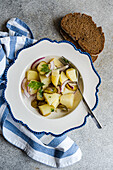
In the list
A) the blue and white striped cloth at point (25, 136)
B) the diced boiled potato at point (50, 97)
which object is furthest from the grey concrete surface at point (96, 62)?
the diced boiled potato at point (50, 97)

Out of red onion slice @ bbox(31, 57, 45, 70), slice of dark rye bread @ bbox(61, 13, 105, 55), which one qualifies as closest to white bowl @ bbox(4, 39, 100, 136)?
red onion slice @ bbox(31, 57, 45, 70)

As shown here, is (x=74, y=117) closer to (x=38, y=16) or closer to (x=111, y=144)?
(x=111, y=144)

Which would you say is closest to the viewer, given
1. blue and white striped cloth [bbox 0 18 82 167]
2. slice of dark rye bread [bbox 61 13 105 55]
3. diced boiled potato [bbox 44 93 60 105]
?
diced boiled potato [bbox 44 93 60 105]

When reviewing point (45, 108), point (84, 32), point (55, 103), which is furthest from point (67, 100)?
point (84, 32)

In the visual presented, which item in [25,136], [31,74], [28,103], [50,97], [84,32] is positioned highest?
[84,32]

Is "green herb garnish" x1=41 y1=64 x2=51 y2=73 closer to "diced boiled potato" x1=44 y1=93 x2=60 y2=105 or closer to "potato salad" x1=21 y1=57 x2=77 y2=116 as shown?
"potato salad" x1=21 y1=57 x2=77 y2=116

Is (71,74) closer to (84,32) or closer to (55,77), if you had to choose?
(55,77)

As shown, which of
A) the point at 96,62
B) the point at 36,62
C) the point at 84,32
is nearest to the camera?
the point at 36,62

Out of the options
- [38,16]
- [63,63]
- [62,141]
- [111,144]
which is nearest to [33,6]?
[38,16]
